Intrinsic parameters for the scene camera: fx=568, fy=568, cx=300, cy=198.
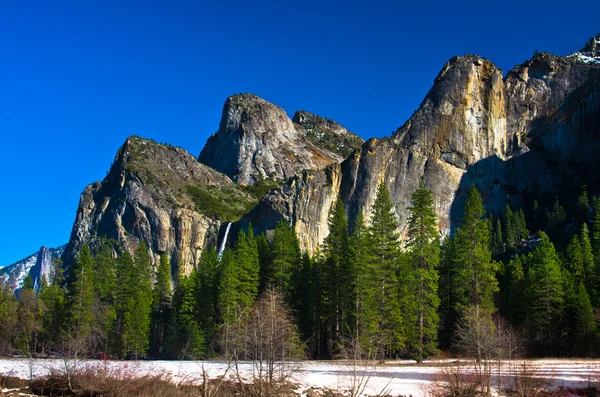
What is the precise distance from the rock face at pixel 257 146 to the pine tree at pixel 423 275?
13295 centimetres

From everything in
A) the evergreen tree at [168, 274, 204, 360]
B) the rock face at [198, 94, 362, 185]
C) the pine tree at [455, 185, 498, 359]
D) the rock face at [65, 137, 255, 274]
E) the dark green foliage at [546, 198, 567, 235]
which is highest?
the rock face at [198, 94, 362, 185]

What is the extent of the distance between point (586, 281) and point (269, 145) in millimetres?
131744

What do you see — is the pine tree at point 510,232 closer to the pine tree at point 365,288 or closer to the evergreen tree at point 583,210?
the evergreen tree at point 583,210

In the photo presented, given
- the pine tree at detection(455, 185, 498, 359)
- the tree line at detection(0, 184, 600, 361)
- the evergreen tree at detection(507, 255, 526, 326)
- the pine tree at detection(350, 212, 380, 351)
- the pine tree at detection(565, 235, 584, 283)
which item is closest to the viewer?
the tree line at detection(0, 184, 600, 361)

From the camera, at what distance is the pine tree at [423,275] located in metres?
34.9

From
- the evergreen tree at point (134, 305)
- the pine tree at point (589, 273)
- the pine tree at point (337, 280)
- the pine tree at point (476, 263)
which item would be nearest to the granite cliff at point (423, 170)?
the evergreen tree at point (134, 305)

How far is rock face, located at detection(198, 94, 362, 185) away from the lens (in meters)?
171

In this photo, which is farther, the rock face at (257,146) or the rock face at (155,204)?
the rock face at (257,146)

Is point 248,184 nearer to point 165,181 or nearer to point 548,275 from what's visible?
point 165,181

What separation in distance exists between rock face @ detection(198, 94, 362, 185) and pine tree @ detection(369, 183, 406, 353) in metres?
129

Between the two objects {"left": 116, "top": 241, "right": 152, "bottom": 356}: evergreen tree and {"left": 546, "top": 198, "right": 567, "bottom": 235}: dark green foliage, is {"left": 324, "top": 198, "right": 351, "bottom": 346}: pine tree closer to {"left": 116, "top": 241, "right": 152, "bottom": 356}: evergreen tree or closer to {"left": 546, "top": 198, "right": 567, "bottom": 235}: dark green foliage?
{"left": 116, "top": 241, "right": 152, "bottom": 356}: evergreen tree

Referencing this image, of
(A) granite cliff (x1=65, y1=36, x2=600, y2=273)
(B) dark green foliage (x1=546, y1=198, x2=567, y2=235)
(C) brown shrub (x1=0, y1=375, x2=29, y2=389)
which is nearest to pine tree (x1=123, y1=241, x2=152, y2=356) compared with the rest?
(C) brown shrub (x1=0, y1=375, x2=29, y2=389)

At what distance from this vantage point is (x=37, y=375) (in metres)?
24.4

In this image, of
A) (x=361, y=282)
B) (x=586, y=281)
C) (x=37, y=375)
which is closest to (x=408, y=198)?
(x=586, y=281)
